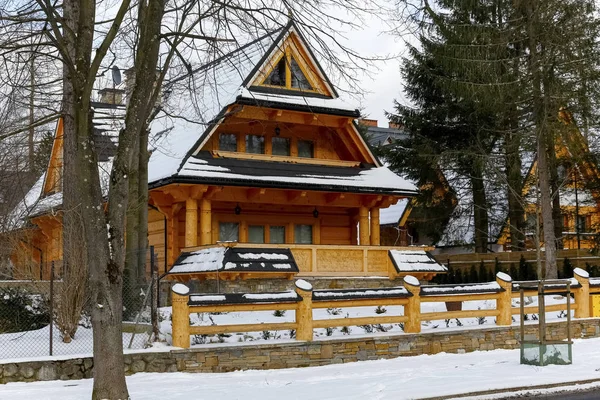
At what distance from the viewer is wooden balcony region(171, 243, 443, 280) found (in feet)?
71.8

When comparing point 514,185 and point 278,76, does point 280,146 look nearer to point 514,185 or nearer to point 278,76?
point 278,76

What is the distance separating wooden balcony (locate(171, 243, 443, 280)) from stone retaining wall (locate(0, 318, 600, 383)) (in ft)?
18.6

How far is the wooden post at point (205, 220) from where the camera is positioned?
22.2 m

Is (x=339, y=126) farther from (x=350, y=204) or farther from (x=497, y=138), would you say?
(x=497, y=138)

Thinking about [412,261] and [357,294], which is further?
[412,261]

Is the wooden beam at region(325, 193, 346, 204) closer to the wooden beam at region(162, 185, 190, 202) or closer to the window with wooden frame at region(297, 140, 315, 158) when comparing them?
the window with wooden frame at region(297, 140, 315, 158)

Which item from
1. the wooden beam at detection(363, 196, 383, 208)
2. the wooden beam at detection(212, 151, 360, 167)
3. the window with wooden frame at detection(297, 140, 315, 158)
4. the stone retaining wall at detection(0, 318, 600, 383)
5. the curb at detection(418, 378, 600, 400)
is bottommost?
the curb at detection(418, 378, 600, 400)

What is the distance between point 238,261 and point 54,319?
256 inches

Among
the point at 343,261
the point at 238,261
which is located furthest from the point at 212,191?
the point at 343,261

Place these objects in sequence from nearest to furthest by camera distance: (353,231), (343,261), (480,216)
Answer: (343,261) < (353,231) < (480,216)

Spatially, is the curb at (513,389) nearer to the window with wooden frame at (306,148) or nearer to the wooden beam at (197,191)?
the wooden beam at (197,191)

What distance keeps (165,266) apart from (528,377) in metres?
14.0

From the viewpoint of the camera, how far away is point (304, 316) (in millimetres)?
14594

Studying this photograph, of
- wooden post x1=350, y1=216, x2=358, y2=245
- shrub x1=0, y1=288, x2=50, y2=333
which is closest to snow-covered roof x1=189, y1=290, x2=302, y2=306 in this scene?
shrub x1=0, y1=288, x2=50, y2=333
